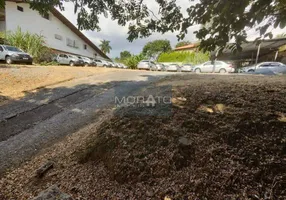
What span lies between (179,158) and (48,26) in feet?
94.5

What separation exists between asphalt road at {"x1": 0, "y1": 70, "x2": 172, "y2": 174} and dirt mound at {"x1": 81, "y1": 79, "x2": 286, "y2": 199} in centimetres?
146

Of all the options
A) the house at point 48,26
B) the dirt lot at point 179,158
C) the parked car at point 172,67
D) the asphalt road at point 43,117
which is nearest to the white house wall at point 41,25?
the house at point 48,26

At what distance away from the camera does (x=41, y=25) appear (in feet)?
→ 83.2

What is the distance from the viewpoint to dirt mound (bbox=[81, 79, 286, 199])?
200 cm

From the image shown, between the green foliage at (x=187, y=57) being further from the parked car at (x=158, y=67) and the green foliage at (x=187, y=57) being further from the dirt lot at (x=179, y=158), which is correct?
the dirt lot at (x=179, y=158)

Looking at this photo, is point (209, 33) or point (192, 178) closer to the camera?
point (192, 178)

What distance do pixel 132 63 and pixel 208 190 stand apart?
2467 centimetres

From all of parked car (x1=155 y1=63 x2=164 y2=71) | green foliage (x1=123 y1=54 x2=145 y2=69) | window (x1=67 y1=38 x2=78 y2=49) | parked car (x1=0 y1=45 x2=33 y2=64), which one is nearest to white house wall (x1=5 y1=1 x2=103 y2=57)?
window (x1=67 y1=38 x2=78 y2=49)

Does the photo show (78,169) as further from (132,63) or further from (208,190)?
(132,63)

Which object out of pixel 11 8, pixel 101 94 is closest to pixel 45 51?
pixel 11 8

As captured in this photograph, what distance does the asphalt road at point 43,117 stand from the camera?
383 cm

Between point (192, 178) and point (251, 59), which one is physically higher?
point (251, 59)

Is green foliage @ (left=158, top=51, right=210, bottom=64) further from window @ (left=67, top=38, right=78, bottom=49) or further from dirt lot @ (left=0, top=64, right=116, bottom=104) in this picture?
dirt lot @ (left=0, top=64, right=116, bottom=104)

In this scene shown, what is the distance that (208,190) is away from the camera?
1996 mm
